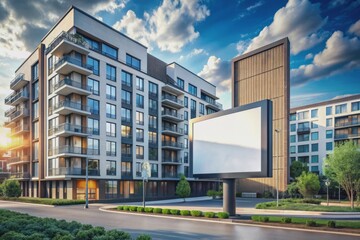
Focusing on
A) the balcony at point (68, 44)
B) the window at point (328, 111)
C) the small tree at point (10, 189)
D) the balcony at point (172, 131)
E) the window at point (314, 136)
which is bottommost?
the small tree at point (10, 189)

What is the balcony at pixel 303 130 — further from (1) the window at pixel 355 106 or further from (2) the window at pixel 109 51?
(2) the window at pixel 109 51

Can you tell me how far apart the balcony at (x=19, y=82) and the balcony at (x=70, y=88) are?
47.4 ft

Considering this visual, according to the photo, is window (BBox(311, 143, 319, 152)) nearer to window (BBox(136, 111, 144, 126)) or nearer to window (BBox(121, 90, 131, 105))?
window (BBox(136, 111, 144, 126))

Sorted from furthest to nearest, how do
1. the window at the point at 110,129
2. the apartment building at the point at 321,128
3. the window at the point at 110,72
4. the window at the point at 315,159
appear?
the window at the point at 315,159 → the apartment building at the point at 321,128 → the window at the point at 110,72 → the window at the point at 110,129

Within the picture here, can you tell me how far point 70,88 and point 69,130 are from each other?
5.67 metres

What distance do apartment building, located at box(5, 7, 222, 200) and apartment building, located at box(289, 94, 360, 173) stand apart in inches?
1152

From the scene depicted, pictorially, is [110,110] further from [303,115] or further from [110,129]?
[303,115]

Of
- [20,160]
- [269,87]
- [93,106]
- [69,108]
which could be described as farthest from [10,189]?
[269,87]

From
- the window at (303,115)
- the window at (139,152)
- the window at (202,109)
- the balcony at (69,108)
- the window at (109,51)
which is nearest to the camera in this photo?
the balcony at (69,108)

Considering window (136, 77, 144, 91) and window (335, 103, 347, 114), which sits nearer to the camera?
window (136, 77, 144, 91)

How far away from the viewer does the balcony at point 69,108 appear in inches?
1491

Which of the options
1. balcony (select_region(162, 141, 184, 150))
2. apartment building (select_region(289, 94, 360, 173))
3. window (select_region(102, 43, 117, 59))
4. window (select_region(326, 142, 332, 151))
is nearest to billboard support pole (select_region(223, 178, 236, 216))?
window (select_region(102, 43, 117, 59))

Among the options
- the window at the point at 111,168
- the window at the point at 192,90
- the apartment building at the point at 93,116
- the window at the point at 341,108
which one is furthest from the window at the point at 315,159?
the window at the point at 111,168

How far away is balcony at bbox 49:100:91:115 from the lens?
37878 mm
